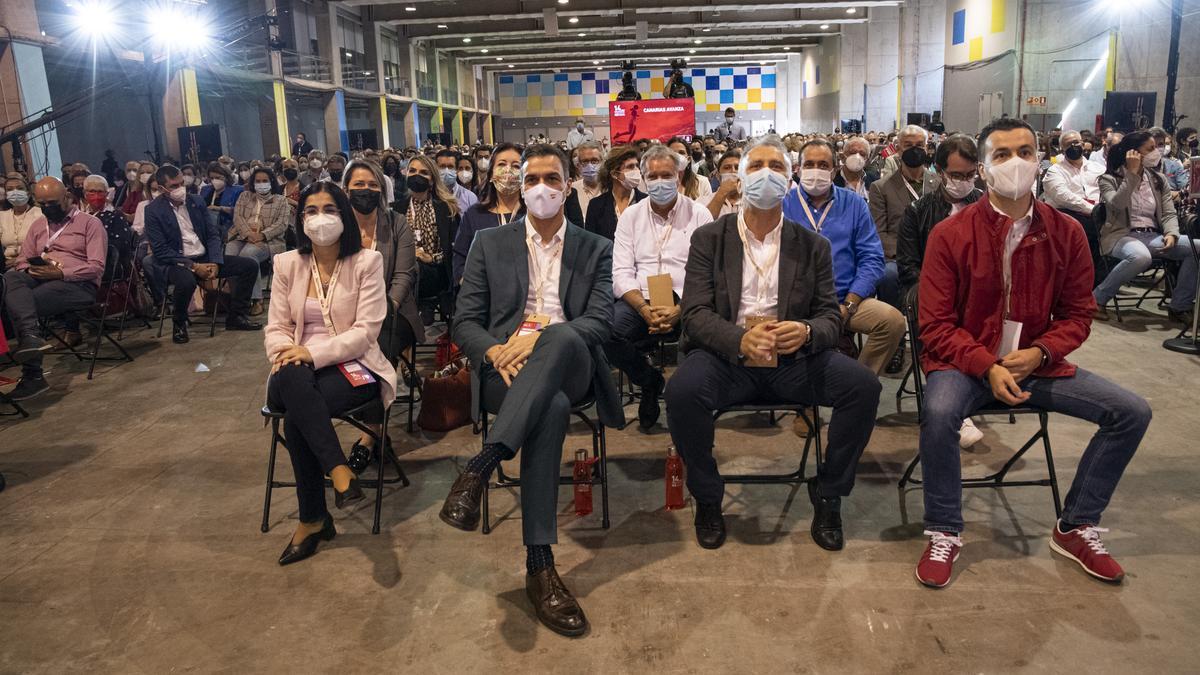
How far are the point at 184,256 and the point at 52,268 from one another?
1270mm

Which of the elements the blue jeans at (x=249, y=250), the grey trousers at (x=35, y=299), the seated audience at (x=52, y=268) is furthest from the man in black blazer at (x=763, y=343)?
the blue jeans at (x=249, y=250)

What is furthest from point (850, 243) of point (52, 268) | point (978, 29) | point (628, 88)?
point (978, 29)

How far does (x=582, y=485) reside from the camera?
325cm

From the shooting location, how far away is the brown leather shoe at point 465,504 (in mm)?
2408

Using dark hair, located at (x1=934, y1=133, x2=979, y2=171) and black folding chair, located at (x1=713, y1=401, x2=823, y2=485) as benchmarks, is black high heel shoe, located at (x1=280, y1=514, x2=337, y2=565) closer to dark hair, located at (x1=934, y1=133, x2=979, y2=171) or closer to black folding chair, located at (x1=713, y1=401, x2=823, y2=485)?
black folding chair, located at (x1=713, y1=401, x2=823, y2=485)

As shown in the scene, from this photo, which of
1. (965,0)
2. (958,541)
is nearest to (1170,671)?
(958,541)

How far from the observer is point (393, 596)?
8.80 feet

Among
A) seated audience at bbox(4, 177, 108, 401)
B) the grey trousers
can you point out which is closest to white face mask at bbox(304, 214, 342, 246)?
the grey trousers

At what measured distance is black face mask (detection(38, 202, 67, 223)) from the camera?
589 centimetres

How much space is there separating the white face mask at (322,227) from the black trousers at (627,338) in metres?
1.35

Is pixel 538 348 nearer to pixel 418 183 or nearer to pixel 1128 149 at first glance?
pixel 418 183

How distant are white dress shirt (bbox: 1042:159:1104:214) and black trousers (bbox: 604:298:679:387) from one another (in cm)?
434

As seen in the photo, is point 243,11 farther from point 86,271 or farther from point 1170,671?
point 1170,671

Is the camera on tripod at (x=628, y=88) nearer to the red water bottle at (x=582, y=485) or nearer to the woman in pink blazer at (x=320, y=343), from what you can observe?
the woman in pink blazer at (x=320, y=343)
